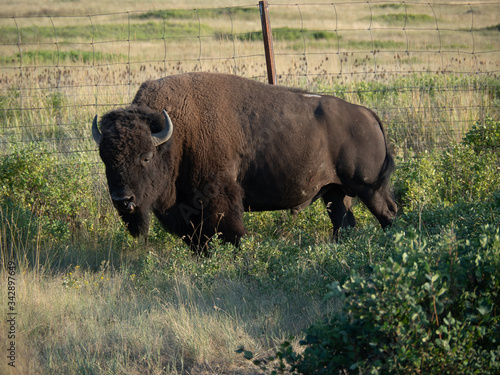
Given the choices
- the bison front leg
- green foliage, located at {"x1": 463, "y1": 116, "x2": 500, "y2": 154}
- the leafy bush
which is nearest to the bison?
the bison front leg

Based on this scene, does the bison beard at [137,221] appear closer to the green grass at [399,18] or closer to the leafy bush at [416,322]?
the leafy bush at [416,322]

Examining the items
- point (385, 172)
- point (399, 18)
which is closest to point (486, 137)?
point (385, 172)

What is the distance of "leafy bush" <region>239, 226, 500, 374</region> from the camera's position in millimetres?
2832

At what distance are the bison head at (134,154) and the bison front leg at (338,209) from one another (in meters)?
2.35

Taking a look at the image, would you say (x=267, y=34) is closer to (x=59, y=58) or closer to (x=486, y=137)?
(x=486, y=137)

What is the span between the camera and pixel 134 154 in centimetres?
532

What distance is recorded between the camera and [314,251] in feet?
17.4

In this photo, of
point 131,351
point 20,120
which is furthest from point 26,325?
point 20,120

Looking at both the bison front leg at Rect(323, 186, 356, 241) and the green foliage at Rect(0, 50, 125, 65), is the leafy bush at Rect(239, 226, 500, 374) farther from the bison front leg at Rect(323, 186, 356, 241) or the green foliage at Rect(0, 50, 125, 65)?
the green foliage at Rect(0, 50, 125, 65)

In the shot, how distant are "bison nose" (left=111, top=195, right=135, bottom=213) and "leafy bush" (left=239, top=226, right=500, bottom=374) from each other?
2.68 meters

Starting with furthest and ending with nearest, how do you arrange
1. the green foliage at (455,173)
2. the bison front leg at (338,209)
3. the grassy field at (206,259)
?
1. the green foliage at (455,173)
2. the bison front leg at (338,209)
3. the grassy field at (206,259)

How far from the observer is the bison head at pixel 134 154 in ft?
17.2

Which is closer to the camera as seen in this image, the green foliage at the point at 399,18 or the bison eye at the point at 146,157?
the bison eye at the point at 146,157

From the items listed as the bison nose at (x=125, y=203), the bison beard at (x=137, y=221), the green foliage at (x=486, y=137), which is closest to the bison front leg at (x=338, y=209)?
the green foliage at (x=486, y=137)
